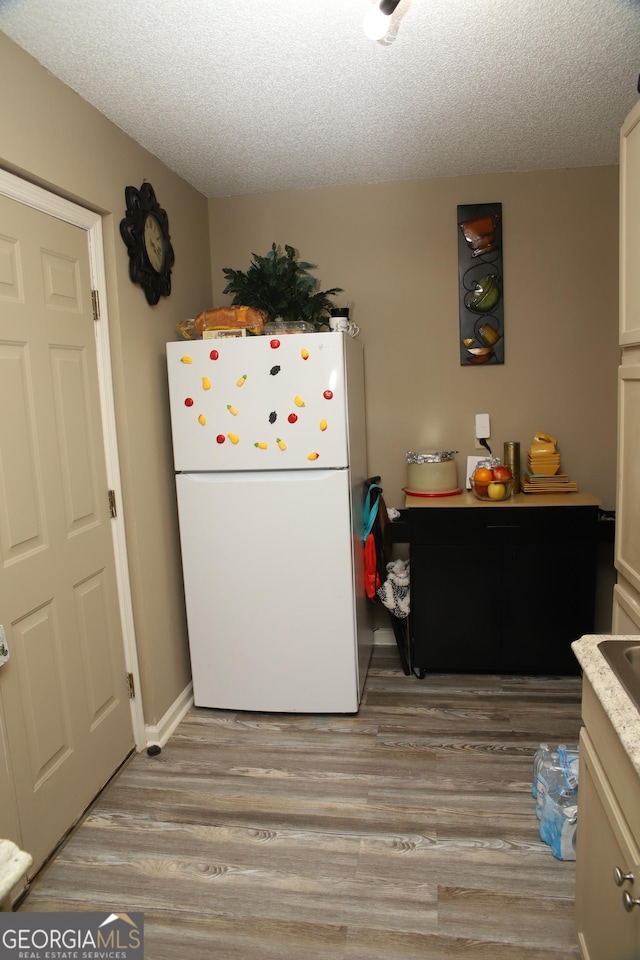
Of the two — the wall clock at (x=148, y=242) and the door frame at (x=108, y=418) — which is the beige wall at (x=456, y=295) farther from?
the door frame at (x=108, y=418)

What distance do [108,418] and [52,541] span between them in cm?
56

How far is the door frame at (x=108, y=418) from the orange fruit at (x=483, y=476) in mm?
1645

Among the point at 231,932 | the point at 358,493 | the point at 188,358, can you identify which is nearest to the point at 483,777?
the point at 231,932

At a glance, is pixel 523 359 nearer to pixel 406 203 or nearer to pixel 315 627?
pixel 406 203

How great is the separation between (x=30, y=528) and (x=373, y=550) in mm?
1632

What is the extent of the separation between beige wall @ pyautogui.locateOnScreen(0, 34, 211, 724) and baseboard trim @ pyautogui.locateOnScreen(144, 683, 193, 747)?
0.03 m

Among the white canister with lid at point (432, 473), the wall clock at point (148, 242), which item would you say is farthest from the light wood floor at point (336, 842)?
the wall clock at point (148, 242)

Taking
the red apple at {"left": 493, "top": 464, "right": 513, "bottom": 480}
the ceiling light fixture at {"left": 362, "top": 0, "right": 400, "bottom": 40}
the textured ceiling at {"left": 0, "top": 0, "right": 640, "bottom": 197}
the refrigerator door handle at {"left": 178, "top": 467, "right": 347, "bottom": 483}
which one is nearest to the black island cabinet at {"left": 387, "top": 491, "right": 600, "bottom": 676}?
the red apple at {"left": 493, "top": 464, "right": 513, "bottom": 480}

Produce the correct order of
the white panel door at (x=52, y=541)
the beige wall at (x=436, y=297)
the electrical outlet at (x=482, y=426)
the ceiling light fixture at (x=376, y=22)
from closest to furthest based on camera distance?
1. the ceiling light fixture at (x=376, y=22)
2. the white panel door at (x=52, y=541)
3. the beige wall at (x=436, y=297)
4. the electrical outlet at (x=482, y=426)

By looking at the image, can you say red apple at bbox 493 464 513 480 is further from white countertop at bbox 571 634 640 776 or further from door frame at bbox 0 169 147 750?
door frame at bbox 0 169 147 750

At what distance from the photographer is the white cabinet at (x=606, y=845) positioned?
1.13 m

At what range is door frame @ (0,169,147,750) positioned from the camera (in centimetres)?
215

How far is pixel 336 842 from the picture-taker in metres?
2.05

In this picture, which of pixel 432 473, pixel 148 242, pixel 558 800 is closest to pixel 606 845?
pixel 558 800
